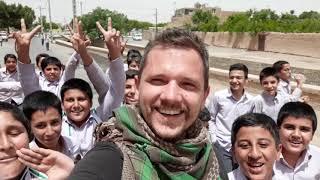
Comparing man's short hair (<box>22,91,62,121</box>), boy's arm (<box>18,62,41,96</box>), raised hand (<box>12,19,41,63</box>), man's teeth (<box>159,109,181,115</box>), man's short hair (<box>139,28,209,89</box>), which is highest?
man's short hair (<box>139,28,209,89</box>)

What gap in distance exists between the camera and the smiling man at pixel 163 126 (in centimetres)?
133

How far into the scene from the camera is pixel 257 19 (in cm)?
4412

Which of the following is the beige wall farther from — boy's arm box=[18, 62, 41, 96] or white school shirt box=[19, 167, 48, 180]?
white school shirt box=[19, 167, 48, 180]

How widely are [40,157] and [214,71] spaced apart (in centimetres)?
1328

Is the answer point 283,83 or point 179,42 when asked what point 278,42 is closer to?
point 283,83

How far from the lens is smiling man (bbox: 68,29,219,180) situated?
1335mm

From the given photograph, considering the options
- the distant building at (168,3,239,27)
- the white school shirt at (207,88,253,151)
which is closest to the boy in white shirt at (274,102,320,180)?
the white school shirt at (207,88,253,151)

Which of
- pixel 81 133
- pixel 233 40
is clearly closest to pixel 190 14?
pixel 233 40

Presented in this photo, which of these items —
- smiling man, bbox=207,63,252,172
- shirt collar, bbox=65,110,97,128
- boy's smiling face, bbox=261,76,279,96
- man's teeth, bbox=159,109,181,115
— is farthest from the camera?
boy's smiling face, bbox=261,76,279,96

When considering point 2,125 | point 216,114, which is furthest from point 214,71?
point 2,125

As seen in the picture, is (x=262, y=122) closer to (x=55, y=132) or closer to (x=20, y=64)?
(x=55, y=132)

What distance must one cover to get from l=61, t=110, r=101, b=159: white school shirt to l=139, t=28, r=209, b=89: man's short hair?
159 cm

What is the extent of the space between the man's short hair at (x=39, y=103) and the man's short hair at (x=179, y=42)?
1.50 m

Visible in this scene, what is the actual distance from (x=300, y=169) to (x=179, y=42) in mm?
1759
